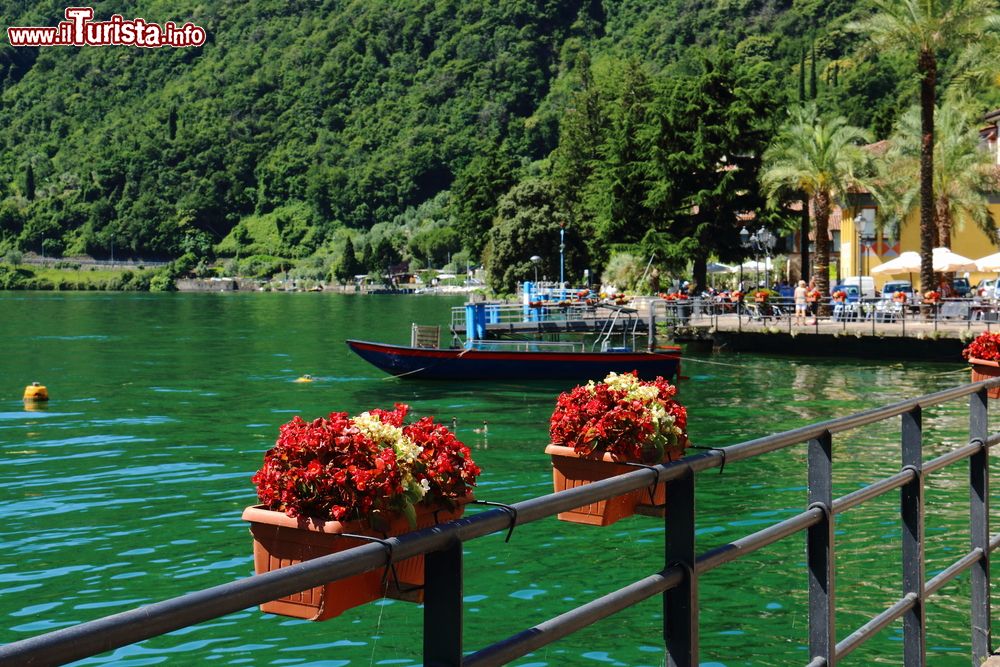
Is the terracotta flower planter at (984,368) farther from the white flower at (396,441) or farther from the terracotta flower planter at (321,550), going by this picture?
the white flower at (396,441)

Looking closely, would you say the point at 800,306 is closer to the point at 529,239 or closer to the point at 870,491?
the point at 870,491

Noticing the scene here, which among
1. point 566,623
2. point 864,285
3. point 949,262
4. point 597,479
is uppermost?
point 949,262

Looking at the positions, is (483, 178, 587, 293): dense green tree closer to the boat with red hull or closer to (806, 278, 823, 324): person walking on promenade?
(806, 278, 823, 324): person walking on promenade

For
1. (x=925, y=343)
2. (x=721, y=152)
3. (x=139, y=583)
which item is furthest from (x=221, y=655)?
(x=721, y=152)

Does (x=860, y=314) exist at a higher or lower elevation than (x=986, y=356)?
higher

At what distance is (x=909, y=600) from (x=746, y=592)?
8.22m

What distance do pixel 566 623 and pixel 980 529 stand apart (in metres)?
3.50

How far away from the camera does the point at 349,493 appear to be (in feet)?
17.7

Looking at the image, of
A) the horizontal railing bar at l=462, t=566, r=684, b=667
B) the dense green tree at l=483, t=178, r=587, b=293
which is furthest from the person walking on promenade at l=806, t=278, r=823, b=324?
the dense green tree at l=483, t=178, r=587, b=293

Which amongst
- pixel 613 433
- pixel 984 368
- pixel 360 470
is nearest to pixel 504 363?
pixel 984 368

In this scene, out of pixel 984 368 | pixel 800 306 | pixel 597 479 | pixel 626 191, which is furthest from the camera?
pixel 626 191

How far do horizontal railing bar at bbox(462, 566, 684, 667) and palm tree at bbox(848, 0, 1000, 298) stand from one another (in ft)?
157

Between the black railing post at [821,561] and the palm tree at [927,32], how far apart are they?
46.7 meters

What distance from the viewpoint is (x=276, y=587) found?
221cm
